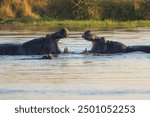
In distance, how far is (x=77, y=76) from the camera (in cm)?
1630

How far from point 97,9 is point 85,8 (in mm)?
674

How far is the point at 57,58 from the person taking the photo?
1891 cm

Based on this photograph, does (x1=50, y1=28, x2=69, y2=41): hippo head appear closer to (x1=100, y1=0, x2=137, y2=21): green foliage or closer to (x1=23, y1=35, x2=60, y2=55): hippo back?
(x1=23, y1=35, x2=60, y2=55): hippo back

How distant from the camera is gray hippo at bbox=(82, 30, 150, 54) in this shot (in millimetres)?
19516

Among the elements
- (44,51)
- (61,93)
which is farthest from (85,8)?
(61,93)

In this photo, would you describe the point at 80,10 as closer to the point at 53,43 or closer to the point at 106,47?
the point at 106,47

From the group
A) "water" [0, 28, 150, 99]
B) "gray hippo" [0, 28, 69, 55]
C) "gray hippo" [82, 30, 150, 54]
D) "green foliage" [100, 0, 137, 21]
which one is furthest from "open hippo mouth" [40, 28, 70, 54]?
"green foliage" [100, 0, 137, 21]

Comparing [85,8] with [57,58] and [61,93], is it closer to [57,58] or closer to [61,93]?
[57,58]

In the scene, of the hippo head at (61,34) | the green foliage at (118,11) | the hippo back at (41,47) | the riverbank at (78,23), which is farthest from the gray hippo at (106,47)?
the green foliage at (118,11)

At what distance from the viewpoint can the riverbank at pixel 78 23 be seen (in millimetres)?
30688

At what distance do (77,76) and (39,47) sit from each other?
3514 mm

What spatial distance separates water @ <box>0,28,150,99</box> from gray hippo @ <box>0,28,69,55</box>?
0.33 meters

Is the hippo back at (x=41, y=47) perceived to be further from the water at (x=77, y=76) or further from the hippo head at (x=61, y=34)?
the water at (x=77, y=76)

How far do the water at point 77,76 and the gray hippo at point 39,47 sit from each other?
0.33m
